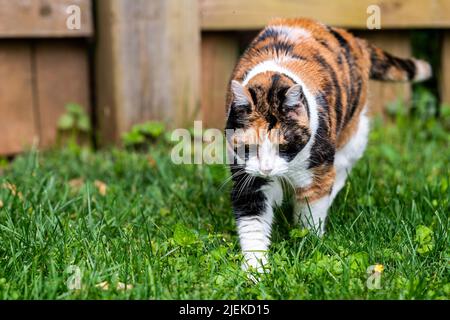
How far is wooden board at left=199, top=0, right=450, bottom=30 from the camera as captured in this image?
4.46 meters

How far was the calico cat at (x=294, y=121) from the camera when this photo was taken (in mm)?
2707

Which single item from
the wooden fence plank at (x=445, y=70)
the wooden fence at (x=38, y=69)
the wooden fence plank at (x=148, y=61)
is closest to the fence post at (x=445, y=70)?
the wooden fence plank at (x=445, y=70)

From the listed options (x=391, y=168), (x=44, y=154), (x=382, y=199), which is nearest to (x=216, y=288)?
(x=382, y=199)

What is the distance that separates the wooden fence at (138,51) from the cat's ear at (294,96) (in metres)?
1.80

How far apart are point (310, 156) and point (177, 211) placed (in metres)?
0.74

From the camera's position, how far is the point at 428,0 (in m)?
4.55

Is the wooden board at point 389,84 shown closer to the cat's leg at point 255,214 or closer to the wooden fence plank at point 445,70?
the wooden fence plank at point 445,70

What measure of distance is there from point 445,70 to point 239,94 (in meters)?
2.58

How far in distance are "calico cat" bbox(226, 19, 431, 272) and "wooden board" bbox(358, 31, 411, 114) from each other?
1249mm

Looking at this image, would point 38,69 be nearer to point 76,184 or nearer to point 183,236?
point 76,184

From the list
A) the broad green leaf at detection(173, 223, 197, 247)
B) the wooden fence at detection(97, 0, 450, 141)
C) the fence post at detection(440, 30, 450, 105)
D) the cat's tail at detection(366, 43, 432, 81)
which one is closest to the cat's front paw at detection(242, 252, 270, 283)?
the broad green leaf at detection(173, 223, 197, 247)

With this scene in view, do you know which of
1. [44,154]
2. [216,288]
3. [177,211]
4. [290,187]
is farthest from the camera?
[44,154]

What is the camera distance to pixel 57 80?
15.0ft
